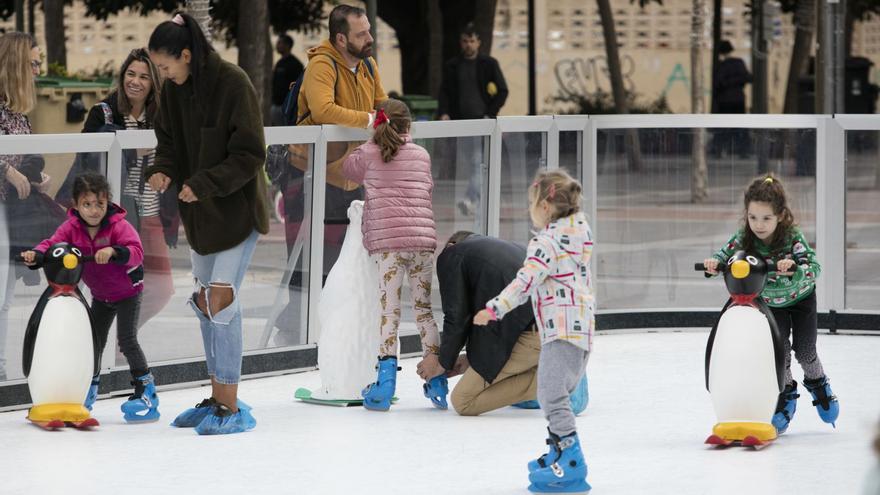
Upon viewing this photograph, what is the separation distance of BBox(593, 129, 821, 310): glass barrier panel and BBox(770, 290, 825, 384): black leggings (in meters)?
3.04

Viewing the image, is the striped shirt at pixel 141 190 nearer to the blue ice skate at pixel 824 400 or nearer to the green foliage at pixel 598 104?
the blue ice skate at pixel 824 400

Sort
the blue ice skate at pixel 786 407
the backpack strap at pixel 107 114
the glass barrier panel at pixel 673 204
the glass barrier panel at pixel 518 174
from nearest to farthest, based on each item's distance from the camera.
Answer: the blue ice skate at pixel 786 407, the backpack strap at pixel 107 114, the glass barrier panel at pixel 518 174, the glass barrier panel at pixel 673 204

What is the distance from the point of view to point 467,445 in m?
7.14

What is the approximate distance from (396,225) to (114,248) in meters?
1.42

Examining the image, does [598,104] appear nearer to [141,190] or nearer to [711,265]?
[141,190]

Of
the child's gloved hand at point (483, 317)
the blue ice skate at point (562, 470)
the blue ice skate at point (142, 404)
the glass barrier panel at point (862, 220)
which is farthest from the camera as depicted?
the glass barrier panel at point (862, 220)

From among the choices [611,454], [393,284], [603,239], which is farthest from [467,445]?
[603,239]

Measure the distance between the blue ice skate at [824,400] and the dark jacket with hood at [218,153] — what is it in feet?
8.16

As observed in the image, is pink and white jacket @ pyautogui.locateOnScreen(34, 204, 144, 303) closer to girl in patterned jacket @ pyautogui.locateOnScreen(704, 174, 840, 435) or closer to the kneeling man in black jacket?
the kneeling man in black jacket

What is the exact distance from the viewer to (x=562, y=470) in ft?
20.2

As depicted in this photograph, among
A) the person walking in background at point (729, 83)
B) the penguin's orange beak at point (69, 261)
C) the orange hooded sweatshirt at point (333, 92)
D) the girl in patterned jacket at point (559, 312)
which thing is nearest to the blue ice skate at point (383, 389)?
the orange hooded sweatshirt at point (333, 92)

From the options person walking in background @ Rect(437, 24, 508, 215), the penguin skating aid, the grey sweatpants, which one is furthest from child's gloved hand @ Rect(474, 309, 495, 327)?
person walking in background @ Rect(437, 24, 508, 215)

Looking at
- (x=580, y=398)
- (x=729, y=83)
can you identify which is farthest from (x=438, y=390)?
(x=729, y=83)

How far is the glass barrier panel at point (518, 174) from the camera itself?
10133 mm
